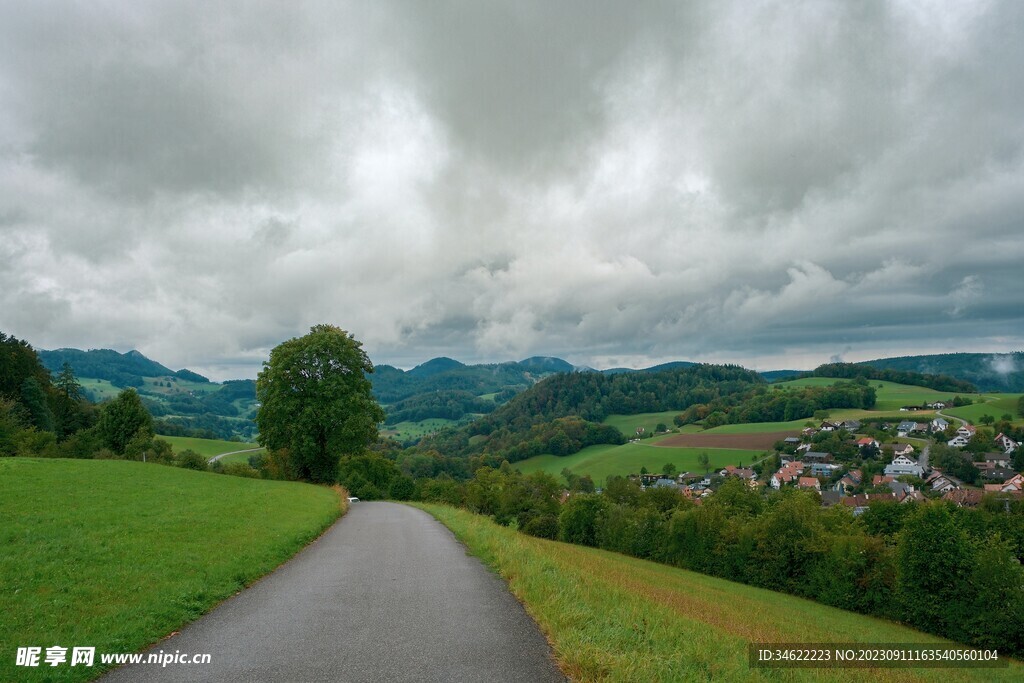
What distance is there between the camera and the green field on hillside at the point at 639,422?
582ft

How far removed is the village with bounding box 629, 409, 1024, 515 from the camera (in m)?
81.2

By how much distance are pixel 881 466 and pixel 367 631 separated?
12019 centimetres

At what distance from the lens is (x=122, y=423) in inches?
1991

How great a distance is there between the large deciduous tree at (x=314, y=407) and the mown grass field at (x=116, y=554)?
20460 millimetres

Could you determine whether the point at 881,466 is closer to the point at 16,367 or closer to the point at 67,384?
the point at 16,367

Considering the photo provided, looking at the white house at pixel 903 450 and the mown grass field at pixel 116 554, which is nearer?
the mown grass field at pixel 116 554

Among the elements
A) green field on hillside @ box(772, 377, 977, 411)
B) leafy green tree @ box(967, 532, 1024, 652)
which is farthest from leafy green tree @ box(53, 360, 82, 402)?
green field on hillside @ box(772, 377, 977, 411)

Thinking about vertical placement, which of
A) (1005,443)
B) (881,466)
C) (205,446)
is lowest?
(881,466)

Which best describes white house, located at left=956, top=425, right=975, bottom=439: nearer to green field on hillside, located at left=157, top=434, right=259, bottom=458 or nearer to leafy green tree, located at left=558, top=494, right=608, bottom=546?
leafy green tree, located at left=558, top=494, right=608, bottom=546

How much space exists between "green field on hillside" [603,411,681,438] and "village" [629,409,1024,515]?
5401 centimetres

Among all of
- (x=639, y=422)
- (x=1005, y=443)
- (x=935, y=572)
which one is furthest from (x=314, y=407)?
(x=639, y=422)

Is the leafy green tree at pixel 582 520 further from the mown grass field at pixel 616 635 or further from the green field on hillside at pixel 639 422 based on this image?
the green field on hillside at pixel 639 422

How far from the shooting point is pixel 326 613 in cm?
860

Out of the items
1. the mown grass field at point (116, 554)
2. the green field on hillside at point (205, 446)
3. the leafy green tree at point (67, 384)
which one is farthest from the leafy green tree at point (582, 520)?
the leafy green tree at point (67, 384)
